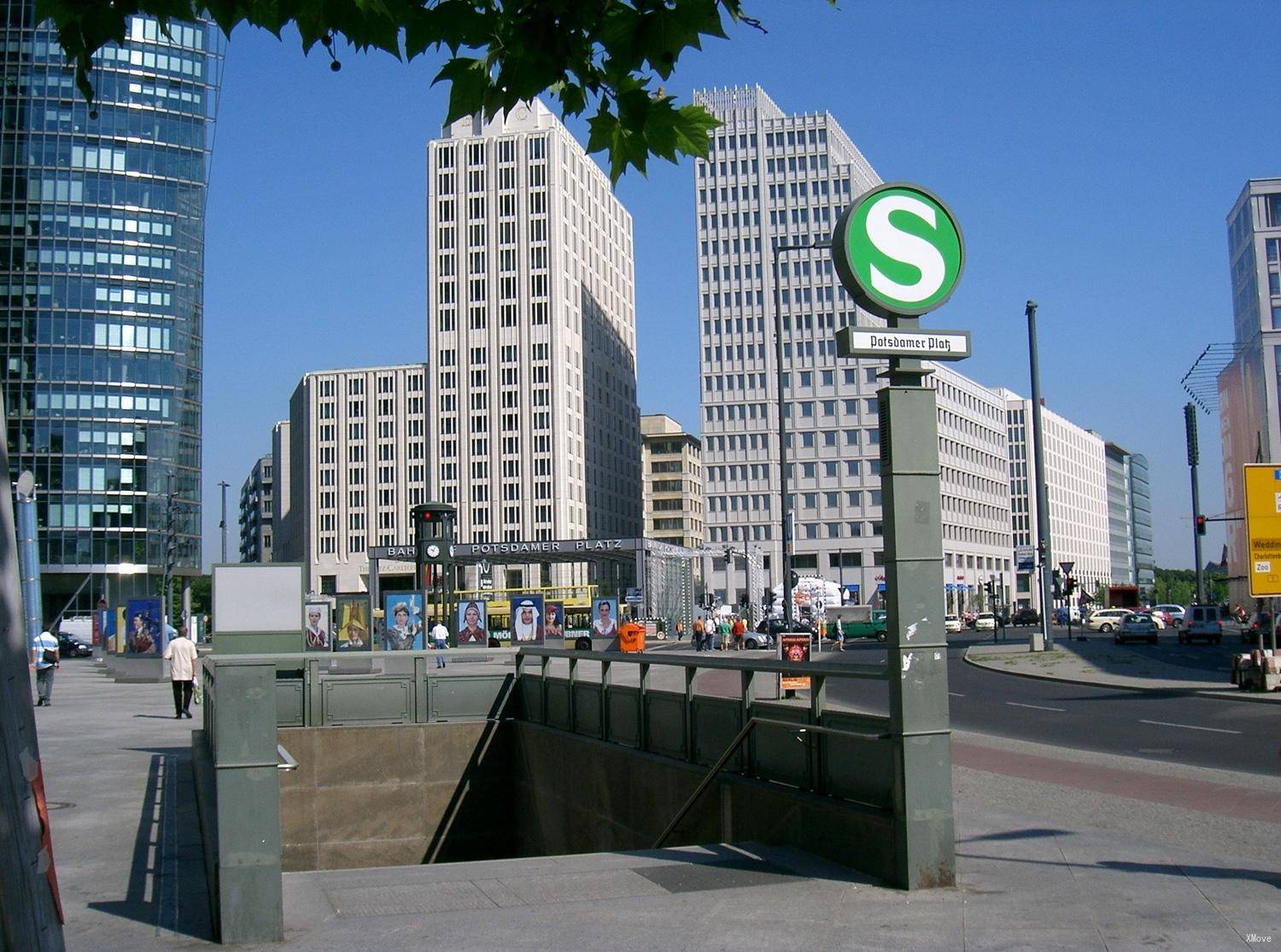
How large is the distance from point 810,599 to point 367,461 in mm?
82020

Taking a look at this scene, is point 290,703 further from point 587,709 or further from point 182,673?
point 182,673

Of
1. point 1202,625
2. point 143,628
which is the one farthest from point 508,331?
point 143,628

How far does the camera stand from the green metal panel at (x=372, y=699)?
18000mm

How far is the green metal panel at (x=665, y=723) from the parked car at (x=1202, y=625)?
56360 mm

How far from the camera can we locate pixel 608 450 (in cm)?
15900

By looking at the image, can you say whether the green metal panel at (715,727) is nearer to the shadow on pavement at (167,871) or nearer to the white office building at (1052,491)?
the shadow on pavement at (167,871)

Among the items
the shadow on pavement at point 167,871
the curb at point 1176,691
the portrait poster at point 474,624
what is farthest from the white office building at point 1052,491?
the shadow on pavement at point 167,871

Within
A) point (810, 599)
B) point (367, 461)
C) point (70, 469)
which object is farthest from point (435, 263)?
point (810, 599)

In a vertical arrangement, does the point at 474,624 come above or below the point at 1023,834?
above

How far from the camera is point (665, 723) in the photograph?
490 inches

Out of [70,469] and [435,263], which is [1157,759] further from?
[435,263]

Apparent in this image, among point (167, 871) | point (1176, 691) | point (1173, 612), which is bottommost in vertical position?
point (1173, 612)

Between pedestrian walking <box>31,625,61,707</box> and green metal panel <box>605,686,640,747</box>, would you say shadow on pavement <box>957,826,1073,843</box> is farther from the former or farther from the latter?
pedestrian walking <box>31,625,61,707</box>

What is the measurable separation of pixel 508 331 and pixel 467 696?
124m
